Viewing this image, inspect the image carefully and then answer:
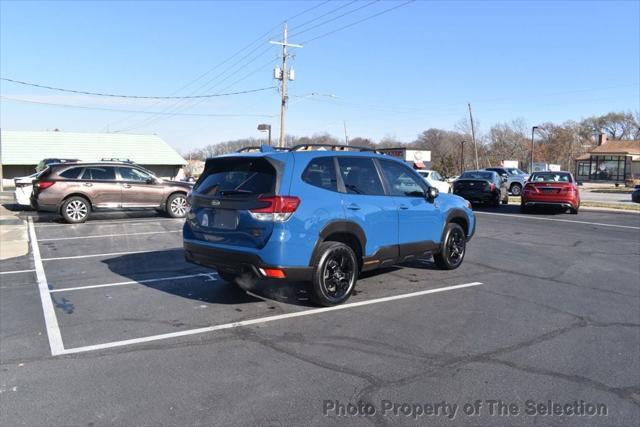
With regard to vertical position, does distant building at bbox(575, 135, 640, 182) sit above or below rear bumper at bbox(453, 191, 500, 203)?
above

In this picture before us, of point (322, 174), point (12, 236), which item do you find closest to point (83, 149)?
point (12, 236)

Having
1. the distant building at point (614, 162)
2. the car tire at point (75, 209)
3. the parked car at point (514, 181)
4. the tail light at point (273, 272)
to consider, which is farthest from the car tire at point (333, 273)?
the distant building at point (614, 162)

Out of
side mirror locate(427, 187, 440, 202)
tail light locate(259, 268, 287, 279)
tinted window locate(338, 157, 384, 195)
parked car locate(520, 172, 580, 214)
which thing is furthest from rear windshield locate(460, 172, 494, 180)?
tail light locate(259, 268, 287, 279)

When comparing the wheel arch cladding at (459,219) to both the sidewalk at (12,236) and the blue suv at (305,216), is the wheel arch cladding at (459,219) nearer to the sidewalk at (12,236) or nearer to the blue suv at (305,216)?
the blue suv at (305,216)

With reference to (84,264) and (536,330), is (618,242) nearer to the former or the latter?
(536,330)

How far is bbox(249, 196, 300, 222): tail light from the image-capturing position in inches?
210

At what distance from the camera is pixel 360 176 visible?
21.1ft

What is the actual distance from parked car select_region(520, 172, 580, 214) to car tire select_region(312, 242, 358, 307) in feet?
48.0

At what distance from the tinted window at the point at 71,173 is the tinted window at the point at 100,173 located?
6.3 inches

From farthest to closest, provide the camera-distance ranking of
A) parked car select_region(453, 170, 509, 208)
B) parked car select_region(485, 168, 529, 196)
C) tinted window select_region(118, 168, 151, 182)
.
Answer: parked car select_region(485, 168, 529, 196) → parked car select_region(453, 170, 509, 208) → tinted window select_region(118, 168, 151, 182)

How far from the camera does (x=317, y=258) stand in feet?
18.6

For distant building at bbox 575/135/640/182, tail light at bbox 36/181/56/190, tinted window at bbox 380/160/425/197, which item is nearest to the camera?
tinted window at bbox 380/160/425/197

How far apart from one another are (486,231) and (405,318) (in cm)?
871

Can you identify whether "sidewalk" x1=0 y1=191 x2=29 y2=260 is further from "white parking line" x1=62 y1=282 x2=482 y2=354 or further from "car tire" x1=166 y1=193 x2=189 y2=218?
"white parking line" x1=62 y1=282 x2=482 y2=354
